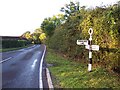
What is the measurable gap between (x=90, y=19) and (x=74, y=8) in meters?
30.6

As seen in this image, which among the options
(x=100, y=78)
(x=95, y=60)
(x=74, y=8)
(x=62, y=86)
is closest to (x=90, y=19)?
(x=95, y=60)

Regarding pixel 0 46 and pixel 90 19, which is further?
pixel 0 46

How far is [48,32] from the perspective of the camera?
2522 inches

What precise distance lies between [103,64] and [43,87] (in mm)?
4491

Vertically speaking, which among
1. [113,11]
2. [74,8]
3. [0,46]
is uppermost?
[74,8]

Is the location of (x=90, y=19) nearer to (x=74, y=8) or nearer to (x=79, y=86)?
(x=79, y=86)

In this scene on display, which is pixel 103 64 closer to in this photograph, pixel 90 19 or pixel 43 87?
pixel 90 19

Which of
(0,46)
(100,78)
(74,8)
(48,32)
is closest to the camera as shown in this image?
(100,78)

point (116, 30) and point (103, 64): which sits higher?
point (116, 30)

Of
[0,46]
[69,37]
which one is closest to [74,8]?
[0,46]

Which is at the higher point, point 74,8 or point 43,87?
point 74,8

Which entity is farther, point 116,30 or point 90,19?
point 90,19

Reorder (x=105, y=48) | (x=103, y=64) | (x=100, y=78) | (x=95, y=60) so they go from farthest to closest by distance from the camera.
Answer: (x=95, y=60), (x=103, y=64), (x=105, y=48), (x=100, y=78)

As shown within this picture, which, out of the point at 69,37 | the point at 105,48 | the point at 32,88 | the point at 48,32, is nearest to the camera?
the point at 32,88
